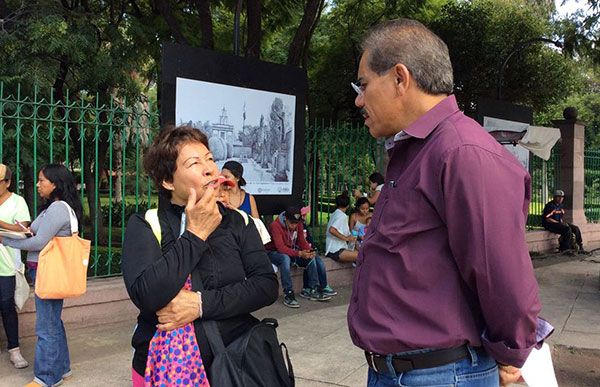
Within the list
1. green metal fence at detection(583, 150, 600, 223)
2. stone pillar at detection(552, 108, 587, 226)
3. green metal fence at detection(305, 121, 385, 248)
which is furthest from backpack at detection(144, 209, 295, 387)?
green metal fence at detection(583, 150, 600, 223)

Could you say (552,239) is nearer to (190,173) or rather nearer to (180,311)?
(190,173)

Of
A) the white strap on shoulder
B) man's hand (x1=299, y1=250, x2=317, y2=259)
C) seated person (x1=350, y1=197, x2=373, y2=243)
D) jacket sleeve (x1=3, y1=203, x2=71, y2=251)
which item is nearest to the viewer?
jacket sleeve (x1=3, y1=203, x2=71, y2=251)

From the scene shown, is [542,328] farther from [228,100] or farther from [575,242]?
[575,242]

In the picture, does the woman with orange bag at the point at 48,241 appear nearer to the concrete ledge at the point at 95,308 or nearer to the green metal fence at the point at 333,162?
the concrete ledge at the point at 95,308

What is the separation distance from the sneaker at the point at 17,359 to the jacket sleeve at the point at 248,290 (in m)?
3.42

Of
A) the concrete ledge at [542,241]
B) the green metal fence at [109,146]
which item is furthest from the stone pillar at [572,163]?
the green metal fence at [109,146]

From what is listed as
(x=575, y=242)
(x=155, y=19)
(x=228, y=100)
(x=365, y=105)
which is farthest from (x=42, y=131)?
(x=575, y=242)

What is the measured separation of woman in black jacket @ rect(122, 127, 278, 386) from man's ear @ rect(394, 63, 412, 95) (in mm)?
854

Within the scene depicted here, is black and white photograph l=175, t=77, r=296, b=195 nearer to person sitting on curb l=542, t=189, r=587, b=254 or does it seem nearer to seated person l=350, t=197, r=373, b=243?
seated person l=350, t=197, r=373, b=243

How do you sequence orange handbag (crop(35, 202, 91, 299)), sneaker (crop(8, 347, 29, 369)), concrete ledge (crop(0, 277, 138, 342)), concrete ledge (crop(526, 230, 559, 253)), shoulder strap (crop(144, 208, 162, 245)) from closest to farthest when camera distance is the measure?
1. shoulder strap (crop(144, 208, 162, 245))
2. orange handbag (crop(35, 202, 91, 299))
3. sneaker (crop(8, 347, 29, 369))
4. concrete ledge (crop(0, 277, 138, 342))
5. concrete ledge (crop(526, 230, 559, 253))

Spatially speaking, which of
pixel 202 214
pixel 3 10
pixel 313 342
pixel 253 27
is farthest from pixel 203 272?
pixel 3 10

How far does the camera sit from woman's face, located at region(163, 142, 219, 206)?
94.1 inches

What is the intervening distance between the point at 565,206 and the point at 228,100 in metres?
10.9

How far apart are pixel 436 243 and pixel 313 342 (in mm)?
4291
